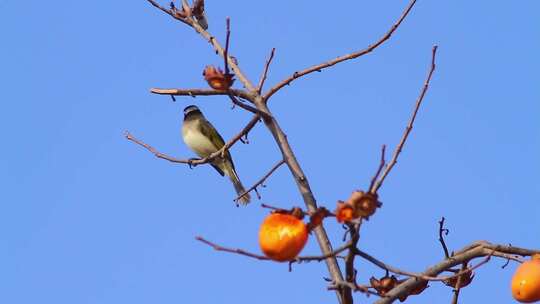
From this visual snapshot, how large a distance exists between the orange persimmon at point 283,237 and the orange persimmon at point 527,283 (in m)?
0.94

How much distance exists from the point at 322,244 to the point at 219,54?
1485 mm

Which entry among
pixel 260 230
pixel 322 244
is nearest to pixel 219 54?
pixel 322 244

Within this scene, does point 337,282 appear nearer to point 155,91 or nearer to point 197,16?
point 155,91

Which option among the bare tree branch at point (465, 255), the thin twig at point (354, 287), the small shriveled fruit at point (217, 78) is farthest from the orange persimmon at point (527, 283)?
the small shriveled fruit at point (217, 78)

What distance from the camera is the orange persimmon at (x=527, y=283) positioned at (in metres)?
3.32

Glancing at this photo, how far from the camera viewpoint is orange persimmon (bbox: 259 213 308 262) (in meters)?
2.91

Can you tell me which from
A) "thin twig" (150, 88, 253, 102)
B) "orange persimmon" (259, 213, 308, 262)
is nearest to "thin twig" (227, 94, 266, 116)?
"thin twig" (150, 88, 253, 102)

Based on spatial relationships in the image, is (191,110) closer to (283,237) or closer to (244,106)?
(244,106)

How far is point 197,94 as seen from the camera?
4.09 m

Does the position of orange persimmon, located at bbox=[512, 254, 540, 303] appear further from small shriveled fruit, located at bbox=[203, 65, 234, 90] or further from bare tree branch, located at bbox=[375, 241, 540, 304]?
small shriveled fruit, located at bbox=[203, 65, 234, 90]

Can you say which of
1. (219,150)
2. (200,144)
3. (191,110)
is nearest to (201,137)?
(200,144)

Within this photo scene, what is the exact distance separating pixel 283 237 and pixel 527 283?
1.04 m

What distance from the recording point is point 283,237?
2.91m

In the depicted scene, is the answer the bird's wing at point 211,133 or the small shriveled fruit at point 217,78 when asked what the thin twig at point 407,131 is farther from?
the bird's wing at point 211,133
